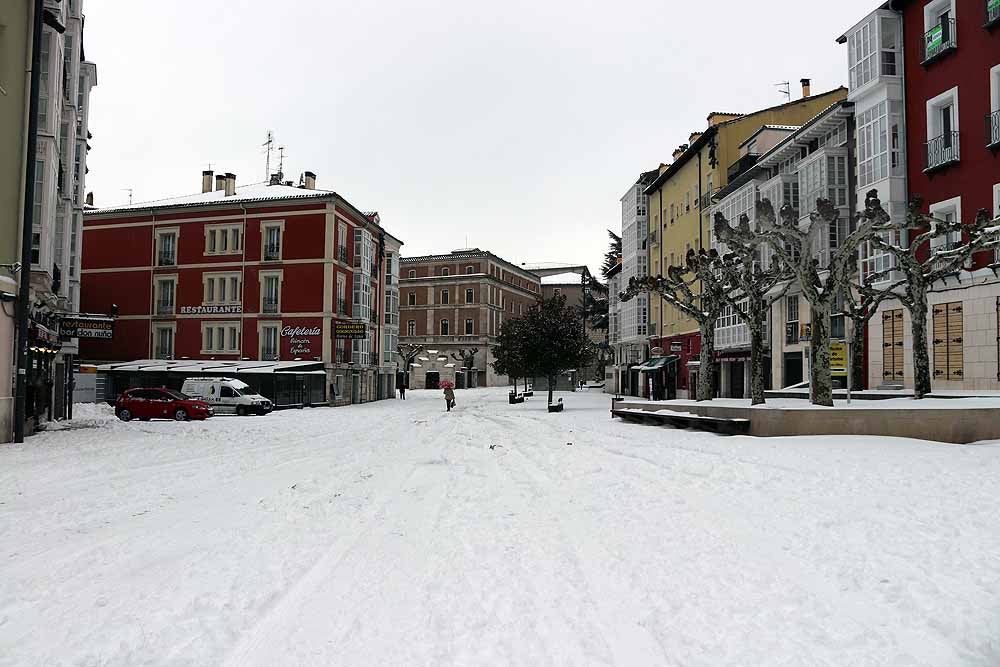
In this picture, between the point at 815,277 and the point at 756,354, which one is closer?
the point at 815,277

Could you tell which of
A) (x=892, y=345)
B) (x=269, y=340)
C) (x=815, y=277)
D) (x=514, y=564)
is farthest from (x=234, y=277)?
(x=514, y=564)

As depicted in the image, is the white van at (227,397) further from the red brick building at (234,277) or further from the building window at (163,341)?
the building window at (163,341)

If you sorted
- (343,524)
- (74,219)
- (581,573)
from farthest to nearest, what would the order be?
1. (74,219)
2. (343,524)
3. (581,573)

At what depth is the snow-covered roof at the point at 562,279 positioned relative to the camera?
12506 cm

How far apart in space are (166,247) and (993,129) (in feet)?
155

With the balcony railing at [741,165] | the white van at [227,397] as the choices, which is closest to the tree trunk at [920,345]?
the balcony railing at [741,165]

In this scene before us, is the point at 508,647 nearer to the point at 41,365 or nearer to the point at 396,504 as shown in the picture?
the point at 396,504

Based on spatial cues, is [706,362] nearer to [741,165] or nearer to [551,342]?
[551,342]

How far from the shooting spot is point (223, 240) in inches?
1966

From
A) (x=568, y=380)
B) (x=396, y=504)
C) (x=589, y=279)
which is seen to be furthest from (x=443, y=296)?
(x=396, y=504)

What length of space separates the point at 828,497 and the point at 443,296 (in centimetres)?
9014

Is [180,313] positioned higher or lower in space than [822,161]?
lower

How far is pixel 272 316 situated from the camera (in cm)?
4822

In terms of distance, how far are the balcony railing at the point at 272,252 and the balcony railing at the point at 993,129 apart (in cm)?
3933
